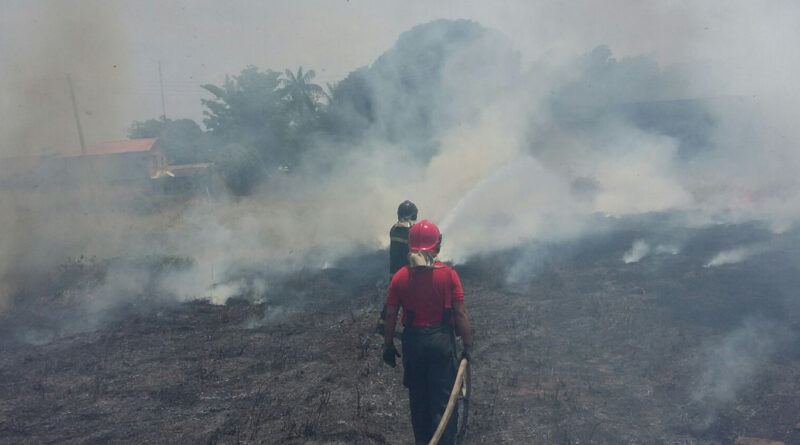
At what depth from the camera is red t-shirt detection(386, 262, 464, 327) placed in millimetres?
4793

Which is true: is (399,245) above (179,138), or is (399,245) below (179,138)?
below

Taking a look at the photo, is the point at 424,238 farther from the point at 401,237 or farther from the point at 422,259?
the point at 401,237

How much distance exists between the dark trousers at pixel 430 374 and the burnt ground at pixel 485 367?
1.00 metres

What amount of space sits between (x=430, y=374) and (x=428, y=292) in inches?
28.2

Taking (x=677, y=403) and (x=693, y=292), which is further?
(x=693, y=292)

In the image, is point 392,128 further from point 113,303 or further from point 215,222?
point 113,303

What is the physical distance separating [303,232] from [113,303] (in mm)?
7115

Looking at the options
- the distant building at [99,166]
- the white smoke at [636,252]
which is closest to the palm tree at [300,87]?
the distant building at [99,166]

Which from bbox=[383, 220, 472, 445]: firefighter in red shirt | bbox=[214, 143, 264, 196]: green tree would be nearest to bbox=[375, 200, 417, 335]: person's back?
bbox=[383, 220, 472, 445]: firefighter in red shirt

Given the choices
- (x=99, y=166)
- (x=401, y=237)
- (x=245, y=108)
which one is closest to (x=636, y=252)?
(x=401, y=237)

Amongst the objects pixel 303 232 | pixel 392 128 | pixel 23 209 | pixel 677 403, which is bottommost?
pixel 677 403

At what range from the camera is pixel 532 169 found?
24.1m

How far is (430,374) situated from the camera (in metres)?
4.88

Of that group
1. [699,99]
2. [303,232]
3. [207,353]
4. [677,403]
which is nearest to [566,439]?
[677,403]
